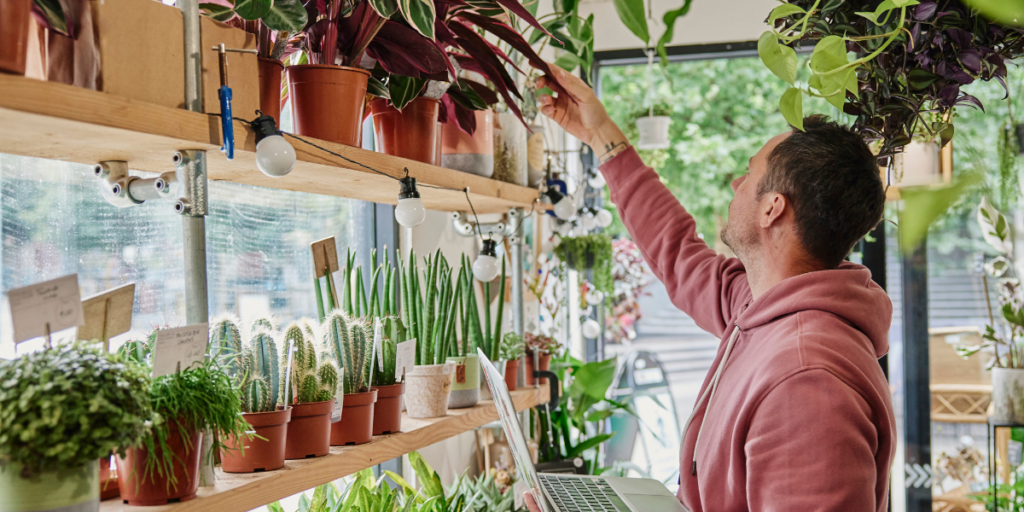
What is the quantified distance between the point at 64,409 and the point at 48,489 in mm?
99

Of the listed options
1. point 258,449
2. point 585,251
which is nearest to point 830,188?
point 258,449

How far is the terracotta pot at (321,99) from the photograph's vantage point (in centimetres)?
113

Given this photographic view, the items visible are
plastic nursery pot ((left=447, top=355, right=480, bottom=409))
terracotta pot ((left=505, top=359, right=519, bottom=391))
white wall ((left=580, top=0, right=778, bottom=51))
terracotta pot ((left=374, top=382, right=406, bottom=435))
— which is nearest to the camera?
terracotta pot ((left=374, top=382, right=406, bottom=435))

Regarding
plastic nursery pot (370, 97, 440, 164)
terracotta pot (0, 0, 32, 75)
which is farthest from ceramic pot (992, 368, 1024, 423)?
terracotta pot (0, 0, 32, 75)

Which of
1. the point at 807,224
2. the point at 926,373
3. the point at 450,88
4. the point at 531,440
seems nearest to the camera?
the point at 807,224

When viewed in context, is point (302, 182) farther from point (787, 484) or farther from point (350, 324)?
point (787, 484)

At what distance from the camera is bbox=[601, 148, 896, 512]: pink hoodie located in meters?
0.99

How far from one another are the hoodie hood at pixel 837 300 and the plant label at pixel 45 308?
38.7 inches

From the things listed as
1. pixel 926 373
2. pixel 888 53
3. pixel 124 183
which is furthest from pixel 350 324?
pixel 926 373

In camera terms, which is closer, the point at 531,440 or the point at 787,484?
the point at 787,484

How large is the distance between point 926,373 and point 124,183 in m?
3.56

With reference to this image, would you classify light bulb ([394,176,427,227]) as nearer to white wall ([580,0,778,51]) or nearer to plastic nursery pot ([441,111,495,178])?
plastic nursery pot ([441,111,495,178])

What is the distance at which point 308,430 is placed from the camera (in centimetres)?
113

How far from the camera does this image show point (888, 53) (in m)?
0.85
